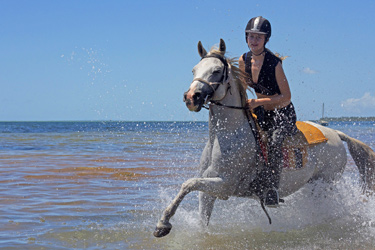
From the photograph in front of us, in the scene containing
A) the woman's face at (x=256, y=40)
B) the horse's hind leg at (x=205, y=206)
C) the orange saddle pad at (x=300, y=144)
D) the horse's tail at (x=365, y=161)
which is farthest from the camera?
the horse's tail at (x=365, y=161)

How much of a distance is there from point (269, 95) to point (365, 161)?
2216mm

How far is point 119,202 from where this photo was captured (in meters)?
8.48

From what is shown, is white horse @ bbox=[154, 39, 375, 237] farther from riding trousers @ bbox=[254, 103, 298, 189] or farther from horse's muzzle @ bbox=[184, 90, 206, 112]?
riding trousers @ bbox=[254, 103, 298, 189]

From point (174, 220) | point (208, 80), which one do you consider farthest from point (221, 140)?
point (174, 220)

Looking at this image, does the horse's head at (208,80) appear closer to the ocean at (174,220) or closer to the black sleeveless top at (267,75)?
the black sleeveless top at (267,75)

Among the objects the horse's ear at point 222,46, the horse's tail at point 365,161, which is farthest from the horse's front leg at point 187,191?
the horse's tail at point 365,161

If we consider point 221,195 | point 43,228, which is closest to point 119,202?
point 43,228

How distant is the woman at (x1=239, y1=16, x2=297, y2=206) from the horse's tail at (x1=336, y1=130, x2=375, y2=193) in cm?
156

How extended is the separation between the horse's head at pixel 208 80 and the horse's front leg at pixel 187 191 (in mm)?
900

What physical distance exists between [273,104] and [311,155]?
1.04 meters

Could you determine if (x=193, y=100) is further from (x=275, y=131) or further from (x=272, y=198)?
(x=272, y=198)

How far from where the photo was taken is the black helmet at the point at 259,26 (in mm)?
5816

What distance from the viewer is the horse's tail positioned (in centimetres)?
712

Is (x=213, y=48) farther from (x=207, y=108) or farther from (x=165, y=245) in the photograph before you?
(x=165, y=245)
